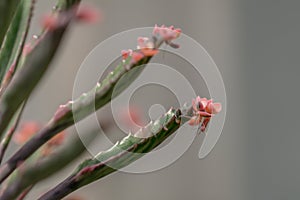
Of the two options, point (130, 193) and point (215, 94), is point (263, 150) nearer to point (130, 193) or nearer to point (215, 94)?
point (130, 193)

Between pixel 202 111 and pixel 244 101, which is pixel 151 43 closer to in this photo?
pixel 202 111

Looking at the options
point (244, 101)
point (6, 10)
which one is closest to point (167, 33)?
point (6, 10)

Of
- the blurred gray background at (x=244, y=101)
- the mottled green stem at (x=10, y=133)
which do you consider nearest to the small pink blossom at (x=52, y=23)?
the mottled green stem at (x=10, y=133)

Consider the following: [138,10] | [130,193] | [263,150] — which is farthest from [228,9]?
[130,193]

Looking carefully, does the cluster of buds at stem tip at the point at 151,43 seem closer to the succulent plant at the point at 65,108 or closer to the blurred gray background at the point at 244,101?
the succulent plant at the point at 65,108

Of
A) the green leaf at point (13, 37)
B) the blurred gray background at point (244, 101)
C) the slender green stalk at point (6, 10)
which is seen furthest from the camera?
the blurred gray background at point (244, 101)

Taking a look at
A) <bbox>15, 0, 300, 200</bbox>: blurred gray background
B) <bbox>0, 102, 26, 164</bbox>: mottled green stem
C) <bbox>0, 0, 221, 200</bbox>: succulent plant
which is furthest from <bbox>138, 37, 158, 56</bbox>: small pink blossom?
<bbox>15, 0, 300, 200</bbox>: blurred gray background
